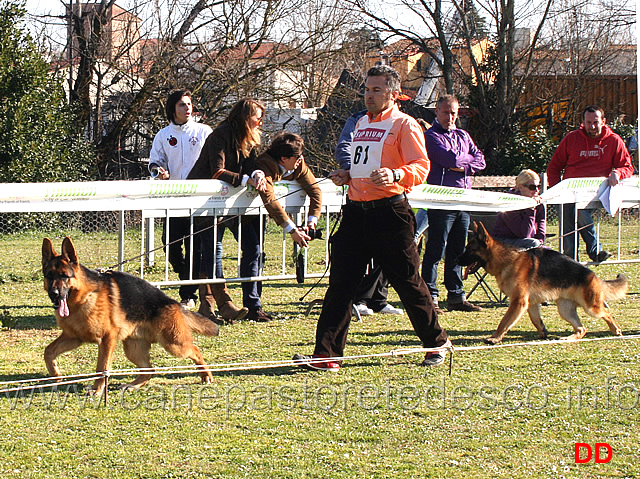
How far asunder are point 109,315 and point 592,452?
9.71 ft

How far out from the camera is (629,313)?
26.7 ft

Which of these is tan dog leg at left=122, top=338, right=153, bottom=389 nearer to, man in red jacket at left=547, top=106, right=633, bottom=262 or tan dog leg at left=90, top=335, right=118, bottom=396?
tan dog leg at left=90, top=335, right=118, bottom=396

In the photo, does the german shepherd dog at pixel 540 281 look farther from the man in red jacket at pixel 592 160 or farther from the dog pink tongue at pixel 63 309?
the dog pink tongue at pixel 63 309

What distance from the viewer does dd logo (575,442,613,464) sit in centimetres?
392

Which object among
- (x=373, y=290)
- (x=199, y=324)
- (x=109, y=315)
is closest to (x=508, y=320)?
(x=373, y=290)

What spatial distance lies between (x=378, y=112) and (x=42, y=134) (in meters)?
13.3

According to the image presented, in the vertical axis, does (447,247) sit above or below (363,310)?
above

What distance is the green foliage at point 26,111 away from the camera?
16.4m

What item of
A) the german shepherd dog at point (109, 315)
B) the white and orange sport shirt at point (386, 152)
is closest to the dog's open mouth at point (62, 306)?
the german shepherd dog at point (109, 315)

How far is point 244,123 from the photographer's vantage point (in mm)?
7270

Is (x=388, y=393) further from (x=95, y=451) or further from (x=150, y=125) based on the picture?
(x=150, y=125)

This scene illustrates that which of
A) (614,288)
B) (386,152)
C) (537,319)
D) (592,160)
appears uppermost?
(592,160)

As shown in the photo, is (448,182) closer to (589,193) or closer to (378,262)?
(589,193)

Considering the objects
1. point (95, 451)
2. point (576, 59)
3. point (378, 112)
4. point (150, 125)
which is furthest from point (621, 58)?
point (95, 451)
